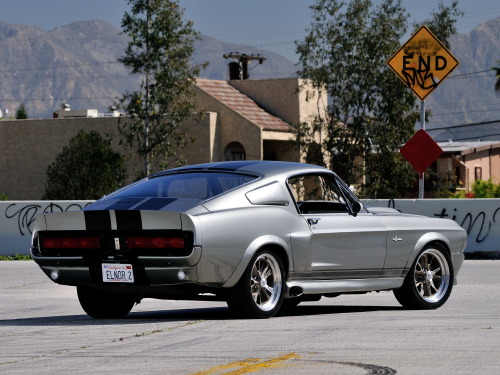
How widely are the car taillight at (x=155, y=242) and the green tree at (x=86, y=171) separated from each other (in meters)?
43.4

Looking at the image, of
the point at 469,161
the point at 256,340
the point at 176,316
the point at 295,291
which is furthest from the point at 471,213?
the point at 469,161

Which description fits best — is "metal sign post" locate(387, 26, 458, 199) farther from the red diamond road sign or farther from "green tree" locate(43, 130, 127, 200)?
"green tree" locate(43, 130, 127, 200)

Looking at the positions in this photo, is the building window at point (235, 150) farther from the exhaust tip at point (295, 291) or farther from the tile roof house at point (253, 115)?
the exhaust tip at point (295, 291)

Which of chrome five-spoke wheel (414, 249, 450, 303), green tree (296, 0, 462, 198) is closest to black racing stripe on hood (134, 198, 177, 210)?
chrome five-spoke wheel (414, 249, 450, 303)

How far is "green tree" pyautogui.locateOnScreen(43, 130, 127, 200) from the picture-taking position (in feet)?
182

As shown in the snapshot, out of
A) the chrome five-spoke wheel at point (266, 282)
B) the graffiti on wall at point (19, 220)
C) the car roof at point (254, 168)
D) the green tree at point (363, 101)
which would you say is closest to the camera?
the chrome five-spoke wheel at point (266, 282)

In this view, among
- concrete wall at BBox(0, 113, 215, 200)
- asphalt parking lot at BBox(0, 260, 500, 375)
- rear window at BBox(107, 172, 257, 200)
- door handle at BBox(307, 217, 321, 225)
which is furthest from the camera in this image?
concrete wall at BBox(0, 113, 215, 200)

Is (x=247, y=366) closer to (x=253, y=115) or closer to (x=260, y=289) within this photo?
(x=260, y=289)

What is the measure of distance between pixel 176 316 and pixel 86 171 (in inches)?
1684

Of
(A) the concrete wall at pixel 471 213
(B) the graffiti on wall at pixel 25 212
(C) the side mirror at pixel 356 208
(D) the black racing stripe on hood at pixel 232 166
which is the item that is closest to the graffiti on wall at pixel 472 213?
(A) the concrete wall at pixel 471 213

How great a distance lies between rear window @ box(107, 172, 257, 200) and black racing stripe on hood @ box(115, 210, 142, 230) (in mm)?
684

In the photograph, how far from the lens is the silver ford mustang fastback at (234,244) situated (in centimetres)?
1159

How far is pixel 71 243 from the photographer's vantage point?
12070 mm

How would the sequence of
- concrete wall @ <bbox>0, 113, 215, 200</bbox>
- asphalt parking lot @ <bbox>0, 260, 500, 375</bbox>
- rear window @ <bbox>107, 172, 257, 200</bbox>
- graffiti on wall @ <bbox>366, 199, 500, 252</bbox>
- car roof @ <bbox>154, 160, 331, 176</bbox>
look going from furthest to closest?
concrete wall @ <bbox>0, 113, 215, 200</bbox>, graffiti on wall @ <bbox>366, 199, 500, 252</bbox>, car roof @ <bbox>154, 160, 331, 176</bbox>, rear window @ <bbox>107, 172, 257, 200</bbox>, asphalt parking lot @ <bbox>0, 260, 500, 375</bbox>
